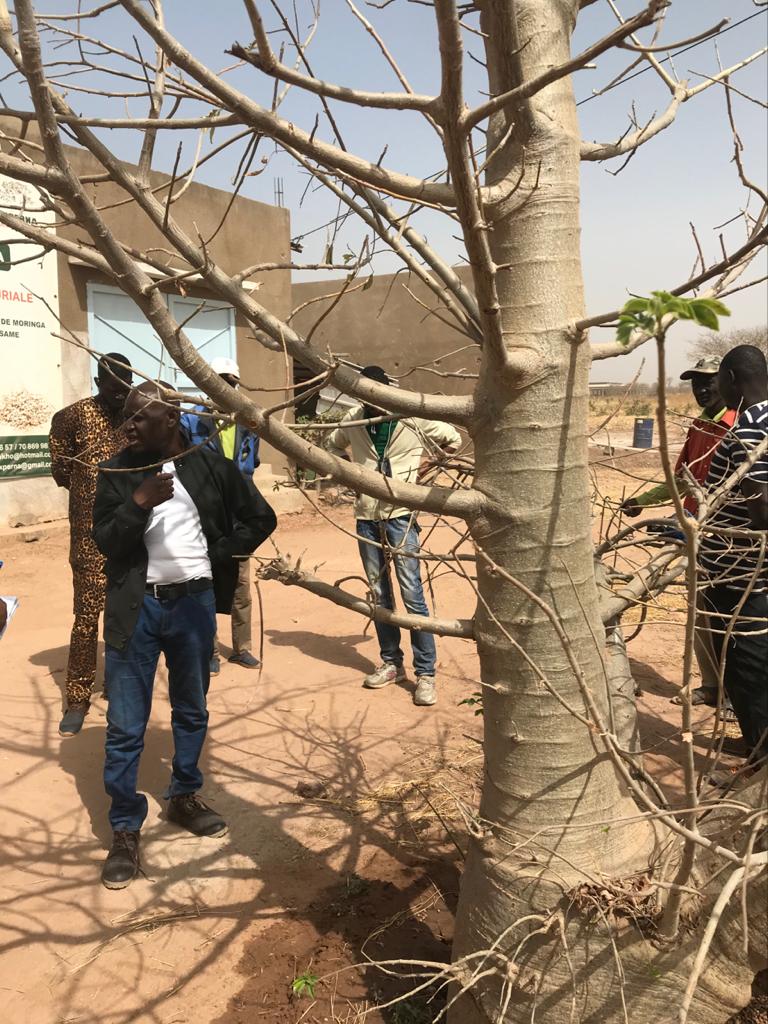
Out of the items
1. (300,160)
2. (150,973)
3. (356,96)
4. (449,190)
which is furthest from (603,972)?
(300,160)

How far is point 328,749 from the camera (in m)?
4.04

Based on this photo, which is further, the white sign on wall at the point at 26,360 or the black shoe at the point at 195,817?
the white sign on wall at the point at 26,360

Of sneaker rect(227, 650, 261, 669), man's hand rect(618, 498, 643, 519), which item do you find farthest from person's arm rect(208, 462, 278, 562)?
sneaker rect(227, 650, 261, 669)

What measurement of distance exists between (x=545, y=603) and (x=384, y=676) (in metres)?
3.18

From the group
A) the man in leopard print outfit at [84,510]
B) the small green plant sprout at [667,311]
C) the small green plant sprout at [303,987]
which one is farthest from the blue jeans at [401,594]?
the small green plant sprout at [667,311]

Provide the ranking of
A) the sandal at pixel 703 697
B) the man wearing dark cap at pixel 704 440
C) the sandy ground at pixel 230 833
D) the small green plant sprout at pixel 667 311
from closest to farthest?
1. the small green plant sprout at pixel 667 311
2. the sandy ground at pixel 230 833
3. the man wearing dark cap at pixel 704 440
4. the sandal at pixel 703 697

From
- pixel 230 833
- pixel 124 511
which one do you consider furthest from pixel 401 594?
pixel 124 511

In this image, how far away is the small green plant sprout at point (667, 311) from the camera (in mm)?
1000

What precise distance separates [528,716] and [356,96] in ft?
4.59

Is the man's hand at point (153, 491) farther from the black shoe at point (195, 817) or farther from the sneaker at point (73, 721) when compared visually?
the sneaker at point (73, 721)

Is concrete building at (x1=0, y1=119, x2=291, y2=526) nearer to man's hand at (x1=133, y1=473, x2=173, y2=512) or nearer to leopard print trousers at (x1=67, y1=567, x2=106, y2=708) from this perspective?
leopard print trousers at (x1=67, y1=567, x2=106, y2=708)

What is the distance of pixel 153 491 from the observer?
2822 mm

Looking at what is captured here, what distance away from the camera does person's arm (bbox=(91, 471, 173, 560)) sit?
2824 millimetres

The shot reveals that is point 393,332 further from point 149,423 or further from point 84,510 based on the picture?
point 149,423
